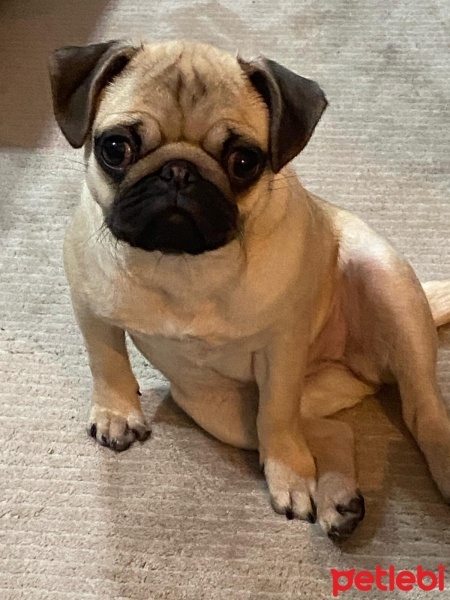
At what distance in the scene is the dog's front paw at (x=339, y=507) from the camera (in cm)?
129

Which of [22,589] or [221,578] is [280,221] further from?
[22,589]

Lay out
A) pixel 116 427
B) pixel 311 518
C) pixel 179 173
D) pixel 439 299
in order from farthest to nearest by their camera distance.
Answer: pixel 439 299 → pixel 116 427 → pixel 311 518 → pixel 179 173

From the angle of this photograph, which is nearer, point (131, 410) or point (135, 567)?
point (135, 567)

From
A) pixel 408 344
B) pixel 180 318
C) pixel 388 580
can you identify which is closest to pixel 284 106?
pixel 180 318

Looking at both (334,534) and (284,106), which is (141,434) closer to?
(334,534)

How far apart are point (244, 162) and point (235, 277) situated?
0.58 ft

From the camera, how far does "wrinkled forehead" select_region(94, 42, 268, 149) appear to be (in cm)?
111

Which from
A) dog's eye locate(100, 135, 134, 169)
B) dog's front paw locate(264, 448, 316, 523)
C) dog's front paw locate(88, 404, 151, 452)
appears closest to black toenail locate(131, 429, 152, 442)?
dog's front paw locate(88, 404, 151, 452)

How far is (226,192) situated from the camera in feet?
3.67

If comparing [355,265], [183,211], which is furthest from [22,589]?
[355,265]

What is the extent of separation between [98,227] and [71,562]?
0.49m

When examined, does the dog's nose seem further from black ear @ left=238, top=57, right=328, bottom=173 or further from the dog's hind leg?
the dog's hind leg

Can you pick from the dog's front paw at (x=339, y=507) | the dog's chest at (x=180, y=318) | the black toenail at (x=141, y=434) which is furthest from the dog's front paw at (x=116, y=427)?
the dog's front paw at (x=339, y=507)

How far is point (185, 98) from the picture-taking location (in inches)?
43.7
